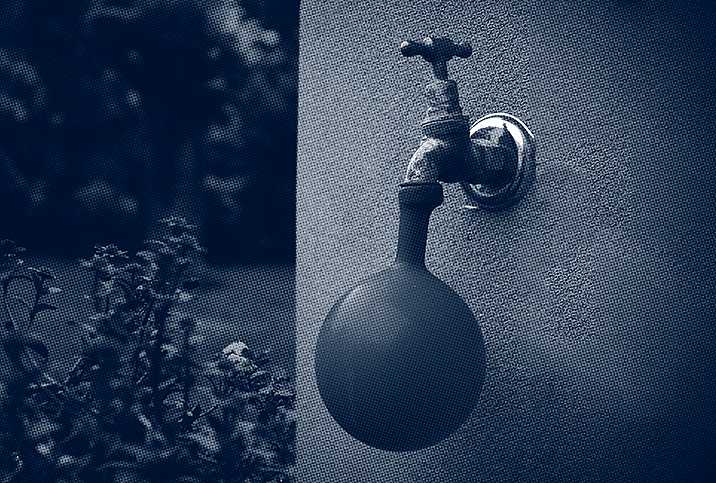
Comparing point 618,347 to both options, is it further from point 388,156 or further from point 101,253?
point 101,253

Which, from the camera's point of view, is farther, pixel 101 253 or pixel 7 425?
pixel 101 253

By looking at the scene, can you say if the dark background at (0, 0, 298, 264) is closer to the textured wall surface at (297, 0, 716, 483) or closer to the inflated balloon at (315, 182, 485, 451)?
the textured wall surface at (297, 0, 716, 483)

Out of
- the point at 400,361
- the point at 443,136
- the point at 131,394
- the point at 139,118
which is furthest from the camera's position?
the point at 139,118

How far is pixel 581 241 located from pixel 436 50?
0.92ft

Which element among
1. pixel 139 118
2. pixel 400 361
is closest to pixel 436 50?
pixel 400 361

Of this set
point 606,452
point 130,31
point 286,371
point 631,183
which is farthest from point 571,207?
point 130,31

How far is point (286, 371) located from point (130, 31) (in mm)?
1757

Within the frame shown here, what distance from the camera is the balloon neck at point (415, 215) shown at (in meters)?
0.69

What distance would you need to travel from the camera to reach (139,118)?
9.12 feet

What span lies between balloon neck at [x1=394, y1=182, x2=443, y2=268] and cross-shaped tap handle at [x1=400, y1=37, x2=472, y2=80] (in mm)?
155

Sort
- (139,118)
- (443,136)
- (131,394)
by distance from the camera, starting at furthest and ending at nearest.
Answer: (139,118), (131,394), (443,136)

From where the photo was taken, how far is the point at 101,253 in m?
1.31

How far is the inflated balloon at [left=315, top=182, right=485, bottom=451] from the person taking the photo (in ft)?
2.01

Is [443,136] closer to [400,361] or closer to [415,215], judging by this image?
[415,215]
